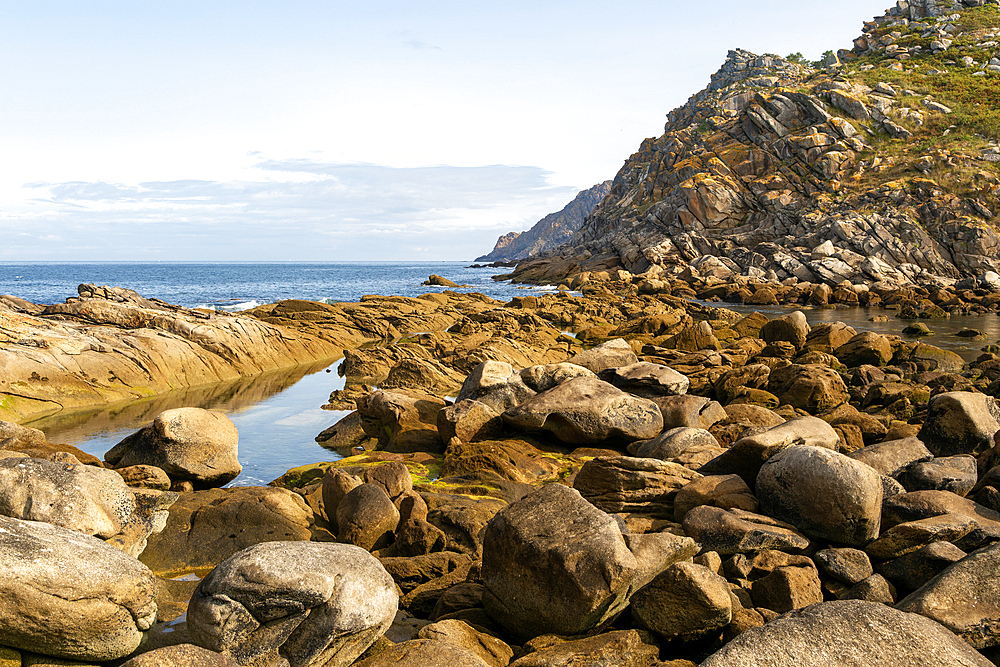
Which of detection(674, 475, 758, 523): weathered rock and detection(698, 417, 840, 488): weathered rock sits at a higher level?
detection(698, 417, 840, 488): weathered rock

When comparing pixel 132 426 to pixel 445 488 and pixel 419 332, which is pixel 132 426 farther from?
pixel 419 332

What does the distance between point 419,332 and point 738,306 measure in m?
27.2

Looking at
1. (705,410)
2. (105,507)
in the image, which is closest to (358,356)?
(705,410)

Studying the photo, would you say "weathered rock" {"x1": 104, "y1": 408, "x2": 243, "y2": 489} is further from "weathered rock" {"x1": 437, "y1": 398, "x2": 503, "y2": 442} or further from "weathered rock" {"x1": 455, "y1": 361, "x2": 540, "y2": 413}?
"weathered rock" {"x1": 455, "y1": 361, "x2": 540, "y2": 413}

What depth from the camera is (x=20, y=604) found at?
511 centimetres

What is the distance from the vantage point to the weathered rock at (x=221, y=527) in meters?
8.36

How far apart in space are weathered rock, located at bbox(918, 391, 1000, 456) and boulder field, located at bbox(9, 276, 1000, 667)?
32 mm

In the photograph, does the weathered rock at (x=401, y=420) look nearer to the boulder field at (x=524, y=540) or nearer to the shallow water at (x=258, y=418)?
the boulder field at (x=524, y=540)

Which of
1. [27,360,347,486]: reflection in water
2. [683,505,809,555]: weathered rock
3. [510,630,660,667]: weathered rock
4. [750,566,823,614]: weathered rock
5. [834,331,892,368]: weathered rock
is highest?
[834,331,892,368]: weathered rock

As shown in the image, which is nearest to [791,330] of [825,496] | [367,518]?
[825,496]

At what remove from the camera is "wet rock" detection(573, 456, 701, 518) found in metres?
8.88

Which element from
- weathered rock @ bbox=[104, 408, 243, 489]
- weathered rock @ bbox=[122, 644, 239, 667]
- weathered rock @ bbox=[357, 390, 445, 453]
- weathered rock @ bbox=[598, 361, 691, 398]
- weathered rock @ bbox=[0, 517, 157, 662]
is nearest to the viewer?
weathered rock @ bbox=[122, 644, 239, 667]

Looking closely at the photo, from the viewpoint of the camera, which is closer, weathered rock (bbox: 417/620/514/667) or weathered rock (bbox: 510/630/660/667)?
weathered rock (bbox: 510/630/660/667)

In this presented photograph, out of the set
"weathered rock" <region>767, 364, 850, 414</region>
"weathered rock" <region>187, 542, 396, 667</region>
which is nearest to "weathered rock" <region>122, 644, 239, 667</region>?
"weathered rock" <region>187, 542, 396, 667</region>
